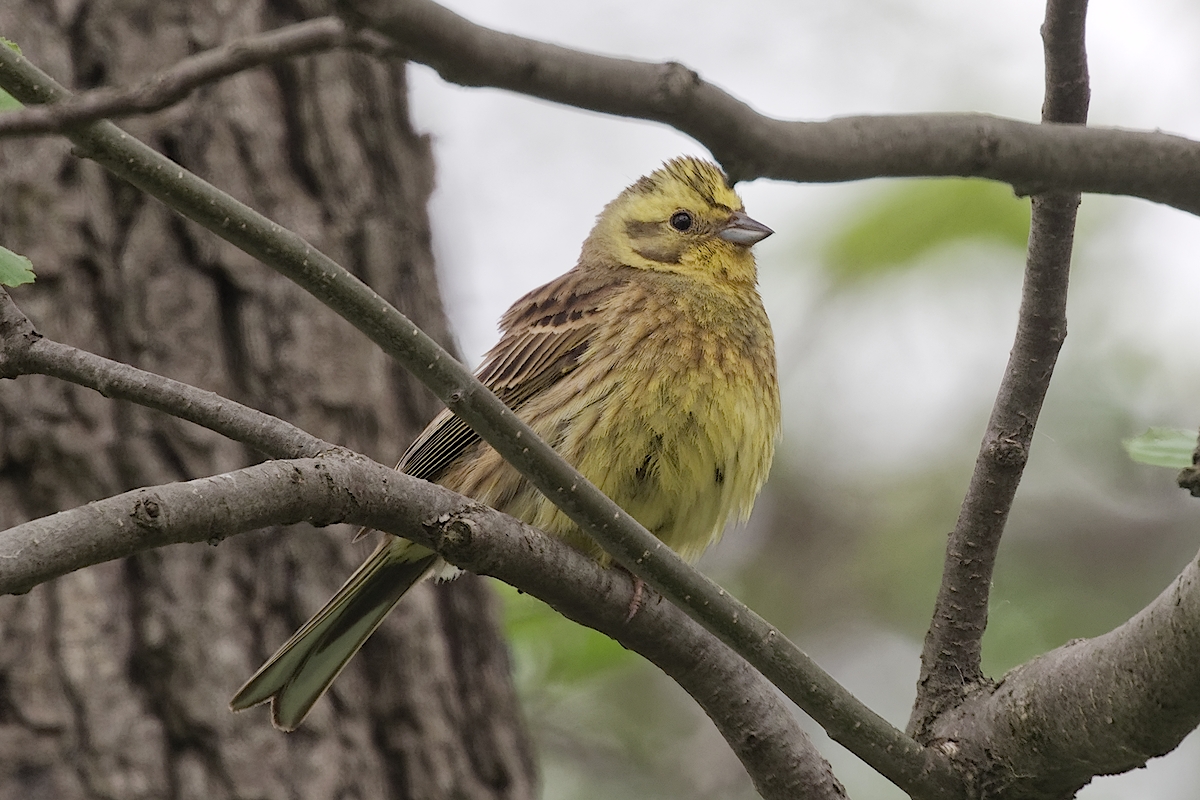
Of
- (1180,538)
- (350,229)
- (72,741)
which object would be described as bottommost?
(72,741)

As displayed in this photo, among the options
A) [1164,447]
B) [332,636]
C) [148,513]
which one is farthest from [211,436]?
[1164,447]

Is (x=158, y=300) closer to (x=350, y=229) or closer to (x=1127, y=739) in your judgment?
(x=350, y=229)

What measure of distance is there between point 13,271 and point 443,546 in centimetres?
96

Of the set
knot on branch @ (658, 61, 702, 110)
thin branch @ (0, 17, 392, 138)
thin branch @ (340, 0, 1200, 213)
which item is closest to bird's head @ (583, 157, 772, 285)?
thin branch @ (340, 0, 1200, 213)

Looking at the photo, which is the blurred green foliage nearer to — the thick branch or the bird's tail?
the bird's tail

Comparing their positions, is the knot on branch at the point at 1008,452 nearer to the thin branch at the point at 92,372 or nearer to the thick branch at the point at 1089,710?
the thick branch at the point at 1089,710

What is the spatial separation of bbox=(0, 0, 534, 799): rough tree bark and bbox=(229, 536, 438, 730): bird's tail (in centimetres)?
76

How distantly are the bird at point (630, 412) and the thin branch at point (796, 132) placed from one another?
2468 millimetres

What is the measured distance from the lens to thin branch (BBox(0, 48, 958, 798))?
214 cm

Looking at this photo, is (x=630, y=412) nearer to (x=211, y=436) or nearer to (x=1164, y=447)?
(x=211, y=436)

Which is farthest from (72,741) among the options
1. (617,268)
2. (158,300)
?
(617,268)

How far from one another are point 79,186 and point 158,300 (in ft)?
1.67

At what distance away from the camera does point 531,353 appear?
201 inches

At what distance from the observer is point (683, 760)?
759 centimetres
